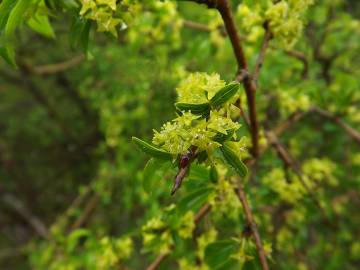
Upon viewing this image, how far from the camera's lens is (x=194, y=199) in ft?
5.28

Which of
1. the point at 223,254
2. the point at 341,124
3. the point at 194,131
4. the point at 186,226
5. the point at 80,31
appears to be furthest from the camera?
the point at 341,124

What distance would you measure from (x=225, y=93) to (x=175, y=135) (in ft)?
0.45

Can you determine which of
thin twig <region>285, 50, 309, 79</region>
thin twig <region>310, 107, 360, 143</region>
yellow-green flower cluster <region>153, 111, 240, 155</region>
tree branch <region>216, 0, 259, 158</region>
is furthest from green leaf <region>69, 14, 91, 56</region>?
thin twig <region>310, 107, 360, 143</region>

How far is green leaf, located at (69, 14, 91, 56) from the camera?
131cm

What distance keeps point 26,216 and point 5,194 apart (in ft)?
2.51

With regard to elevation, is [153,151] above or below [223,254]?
above

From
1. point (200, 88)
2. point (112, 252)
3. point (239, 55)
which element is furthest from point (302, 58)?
point (200, 88)

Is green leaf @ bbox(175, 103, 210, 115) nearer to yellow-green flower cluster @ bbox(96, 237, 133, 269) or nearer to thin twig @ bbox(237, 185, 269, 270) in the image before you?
thin twig @ bbox(237, 185, 269, 270)

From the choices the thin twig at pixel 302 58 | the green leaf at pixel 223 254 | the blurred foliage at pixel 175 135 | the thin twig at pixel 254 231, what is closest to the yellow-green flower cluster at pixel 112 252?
the blurred foliage at pixel 175 135

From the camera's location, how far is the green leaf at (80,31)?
131cm

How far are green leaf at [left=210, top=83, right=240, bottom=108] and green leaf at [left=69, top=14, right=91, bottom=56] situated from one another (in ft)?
1.57

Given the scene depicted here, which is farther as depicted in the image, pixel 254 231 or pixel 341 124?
pixel 341 124

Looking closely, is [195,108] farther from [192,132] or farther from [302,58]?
[302,58]

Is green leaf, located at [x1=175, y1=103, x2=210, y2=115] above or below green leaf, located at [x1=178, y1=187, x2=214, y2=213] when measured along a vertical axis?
above
